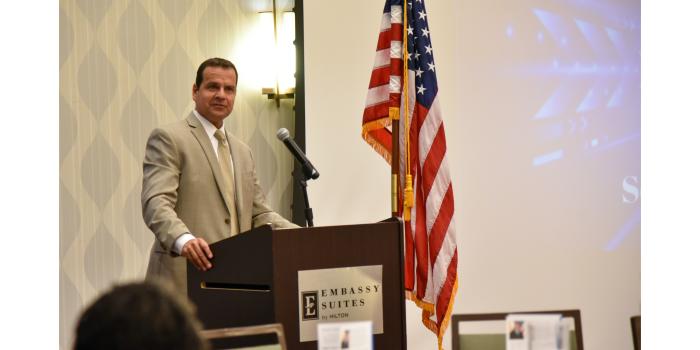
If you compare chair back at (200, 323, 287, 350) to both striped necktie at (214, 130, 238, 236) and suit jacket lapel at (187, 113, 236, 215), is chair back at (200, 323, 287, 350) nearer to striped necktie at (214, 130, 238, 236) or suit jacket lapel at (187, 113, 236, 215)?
striped necktie at (214, 130, 238, 236)

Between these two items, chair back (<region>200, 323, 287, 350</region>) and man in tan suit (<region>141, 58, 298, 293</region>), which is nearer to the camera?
chair back (<region>200, 323, 287, 350</region>)

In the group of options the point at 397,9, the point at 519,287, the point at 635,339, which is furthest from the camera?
the point at 519,287

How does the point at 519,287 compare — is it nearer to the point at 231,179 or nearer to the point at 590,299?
the point at 590,299

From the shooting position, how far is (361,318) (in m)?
2.98

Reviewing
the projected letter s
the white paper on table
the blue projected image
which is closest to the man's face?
the white paper on table

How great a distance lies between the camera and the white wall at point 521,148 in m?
5.02

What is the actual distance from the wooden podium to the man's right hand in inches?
1.1

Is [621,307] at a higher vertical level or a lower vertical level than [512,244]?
lower

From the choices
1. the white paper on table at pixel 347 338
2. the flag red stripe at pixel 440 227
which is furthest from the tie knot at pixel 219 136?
the white paper on table at pixel 347 338

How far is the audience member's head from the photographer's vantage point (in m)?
1.04

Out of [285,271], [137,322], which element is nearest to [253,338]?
[285,271]
